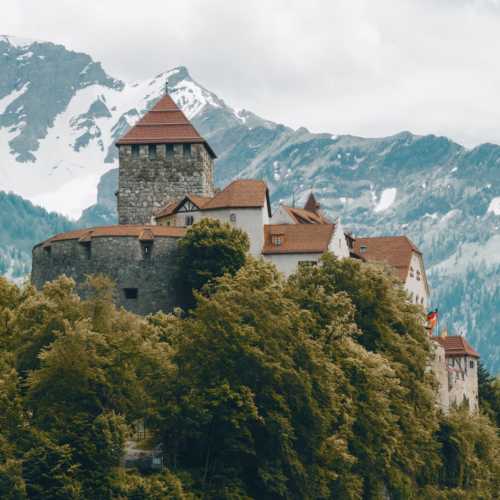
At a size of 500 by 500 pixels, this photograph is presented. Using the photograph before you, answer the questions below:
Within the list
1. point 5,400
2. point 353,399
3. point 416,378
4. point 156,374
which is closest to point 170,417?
point 156,374

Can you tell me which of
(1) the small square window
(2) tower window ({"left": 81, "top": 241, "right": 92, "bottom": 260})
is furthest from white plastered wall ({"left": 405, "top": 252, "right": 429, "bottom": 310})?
(2) tower window ({"left": 81, "top": 241, "right": 92, "bottom": 260})

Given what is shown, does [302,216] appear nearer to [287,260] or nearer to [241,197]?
[241,197]

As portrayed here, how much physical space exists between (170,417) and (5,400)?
33.2 feet

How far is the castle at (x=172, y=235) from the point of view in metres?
124

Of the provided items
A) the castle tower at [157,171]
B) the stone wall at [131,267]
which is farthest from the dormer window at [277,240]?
the castle tower at [157,171]

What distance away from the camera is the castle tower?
460 feet

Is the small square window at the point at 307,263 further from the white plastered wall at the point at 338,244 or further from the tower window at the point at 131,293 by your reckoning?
the tower window at the point at 131,293

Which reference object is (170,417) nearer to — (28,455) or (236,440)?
(236,440)

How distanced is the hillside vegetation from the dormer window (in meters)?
23.4

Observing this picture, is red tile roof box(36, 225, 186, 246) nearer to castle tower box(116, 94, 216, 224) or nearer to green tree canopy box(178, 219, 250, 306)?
green tree canopy box(178, 219, 250, 306)

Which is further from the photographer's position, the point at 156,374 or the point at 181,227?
the point at 181,227

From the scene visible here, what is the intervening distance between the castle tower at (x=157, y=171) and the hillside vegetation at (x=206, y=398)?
3483cm

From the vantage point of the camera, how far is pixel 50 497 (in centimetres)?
7825

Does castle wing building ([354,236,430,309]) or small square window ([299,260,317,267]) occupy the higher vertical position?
castle wing building ([354,236,430,309])
